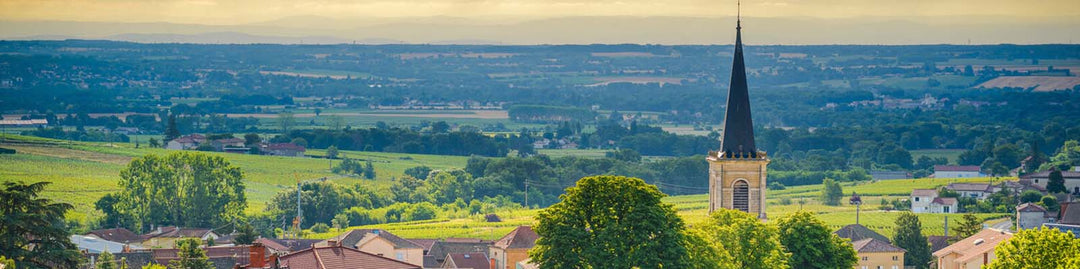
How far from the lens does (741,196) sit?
78688 millimetres

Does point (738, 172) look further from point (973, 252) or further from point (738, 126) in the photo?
point (973, 252)

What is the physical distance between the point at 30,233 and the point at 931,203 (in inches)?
3264

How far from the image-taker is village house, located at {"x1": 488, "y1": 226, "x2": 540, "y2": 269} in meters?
88.3

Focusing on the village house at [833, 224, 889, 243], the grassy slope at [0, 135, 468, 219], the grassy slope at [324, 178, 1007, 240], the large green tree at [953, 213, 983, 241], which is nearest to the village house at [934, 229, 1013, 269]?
the village house at [833, 224, 889, 243]

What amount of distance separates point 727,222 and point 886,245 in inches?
994

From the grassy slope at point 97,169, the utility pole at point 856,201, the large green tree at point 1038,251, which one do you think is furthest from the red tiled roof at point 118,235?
the large green tree at point 1038,251

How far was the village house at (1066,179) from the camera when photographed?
14775 cm

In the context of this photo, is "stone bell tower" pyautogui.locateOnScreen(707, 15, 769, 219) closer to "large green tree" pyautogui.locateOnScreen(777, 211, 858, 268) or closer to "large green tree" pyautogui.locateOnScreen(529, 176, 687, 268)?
"large green tree" pyautogui.locateOnScreen(777, 211, 858, 268)

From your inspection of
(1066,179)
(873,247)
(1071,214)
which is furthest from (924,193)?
(873,247)

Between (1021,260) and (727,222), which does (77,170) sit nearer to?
(727,222)

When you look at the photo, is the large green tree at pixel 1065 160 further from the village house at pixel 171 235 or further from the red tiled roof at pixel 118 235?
the red tiled roof at pixel 118 235

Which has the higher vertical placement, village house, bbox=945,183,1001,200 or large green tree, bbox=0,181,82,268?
large green tree, bbox=0,181,82,268

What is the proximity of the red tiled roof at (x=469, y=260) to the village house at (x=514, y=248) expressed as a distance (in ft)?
14.1

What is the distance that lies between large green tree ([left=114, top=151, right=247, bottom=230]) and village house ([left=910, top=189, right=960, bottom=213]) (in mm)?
47803
